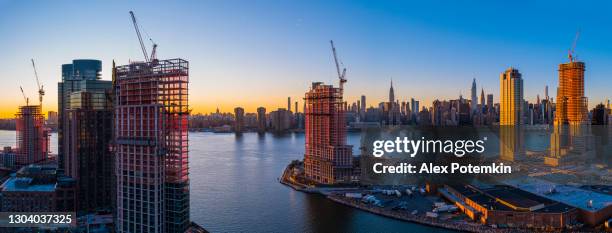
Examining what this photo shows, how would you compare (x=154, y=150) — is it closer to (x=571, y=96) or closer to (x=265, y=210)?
(x=265, y=210)

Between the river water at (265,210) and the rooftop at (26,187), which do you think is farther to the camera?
the rooftop at (26,187)

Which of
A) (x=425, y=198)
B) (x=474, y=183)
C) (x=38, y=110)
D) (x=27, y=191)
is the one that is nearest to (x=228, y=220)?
(x=27, y=191)

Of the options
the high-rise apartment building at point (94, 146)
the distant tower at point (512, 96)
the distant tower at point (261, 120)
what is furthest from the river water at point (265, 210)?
the distant tower at point (261, 120)

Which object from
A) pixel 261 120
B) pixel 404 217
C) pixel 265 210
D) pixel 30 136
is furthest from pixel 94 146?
pixel 261 120

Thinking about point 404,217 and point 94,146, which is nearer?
point 404,217

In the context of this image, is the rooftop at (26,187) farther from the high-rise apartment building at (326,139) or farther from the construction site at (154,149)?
the high-rise apartment building at (326,139)

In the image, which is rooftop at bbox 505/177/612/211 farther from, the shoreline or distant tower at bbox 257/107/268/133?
distant tower at bbox 257/107/268/133

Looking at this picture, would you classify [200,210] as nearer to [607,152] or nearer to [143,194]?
[143,194]
